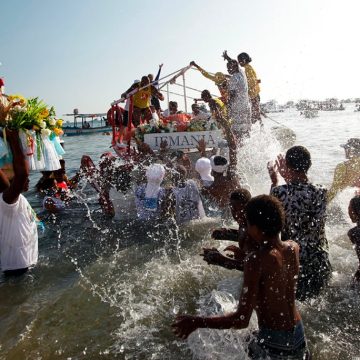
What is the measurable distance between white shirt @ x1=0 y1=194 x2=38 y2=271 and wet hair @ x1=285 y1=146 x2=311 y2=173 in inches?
111

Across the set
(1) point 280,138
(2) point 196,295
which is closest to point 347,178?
(2) point 196,295

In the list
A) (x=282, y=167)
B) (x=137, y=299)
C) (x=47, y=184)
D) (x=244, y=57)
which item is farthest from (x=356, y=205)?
(x=47, y=184)

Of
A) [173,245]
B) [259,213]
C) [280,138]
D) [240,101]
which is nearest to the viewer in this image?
[259,213]

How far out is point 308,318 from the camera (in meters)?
3.89

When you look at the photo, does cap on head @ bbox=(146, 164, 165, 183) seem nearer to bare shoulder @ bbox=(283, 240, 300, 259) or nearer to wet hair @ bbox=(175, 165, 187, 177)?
wet hair @ bbox=(175, 165, 187, 177)

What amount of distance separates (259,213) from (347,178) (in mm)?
2801

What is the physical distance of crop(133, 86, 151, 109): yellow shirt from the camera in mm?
9359

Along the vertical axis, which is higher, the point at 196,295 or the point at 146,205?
the point at 146,205

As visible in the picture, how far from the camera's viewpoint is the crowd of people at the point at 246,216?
244 centimetres

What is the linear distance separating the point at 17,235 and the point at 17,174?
0.82 m

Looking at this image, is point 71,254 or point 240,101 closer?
point 71,254

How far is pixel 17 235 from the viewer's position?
4.16 m

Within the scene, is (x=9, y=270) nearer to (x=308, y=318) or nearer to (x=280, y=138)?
(x=308, y=318)

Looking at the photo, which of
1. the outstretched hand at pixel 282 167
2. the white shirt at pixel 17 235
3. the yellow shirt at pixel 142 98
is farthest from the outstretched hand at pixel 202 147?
the white shirt at pixel 17 235
